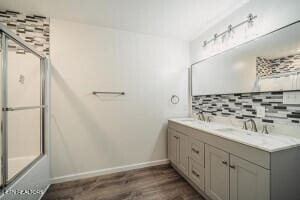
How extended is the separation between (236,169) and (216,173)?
0.28 meters

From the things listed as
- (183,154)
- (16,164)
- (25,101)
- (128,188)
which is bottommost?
(128,188)

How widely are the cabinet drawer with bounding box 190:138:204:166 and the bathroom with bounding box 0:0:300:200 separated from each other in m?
0.02

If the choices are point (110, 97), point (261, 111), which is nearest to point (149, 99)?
point (110, 97)

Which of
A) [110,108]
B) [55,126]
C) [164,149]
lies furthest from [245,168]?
[55,126]

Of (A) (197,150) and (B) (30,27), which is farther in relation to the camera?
(B) (30,27)

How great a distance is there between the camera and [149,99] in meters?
2.60

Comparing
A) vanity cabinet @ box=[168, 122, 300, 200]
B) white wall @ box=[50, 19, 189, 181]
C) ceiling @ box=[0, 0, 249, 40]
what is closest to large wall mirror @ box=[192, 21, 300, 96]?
ceiling @ box=[0, 0, 249, 40]

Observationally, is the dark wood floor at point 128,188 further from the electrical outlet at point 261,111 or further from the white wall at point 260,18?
the white wall at point 260,18

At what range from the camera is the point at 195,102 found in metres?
2.75

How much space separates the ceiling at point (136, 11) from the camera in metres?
1.77

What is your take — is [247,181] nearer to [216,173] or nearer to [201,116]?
[216,173]

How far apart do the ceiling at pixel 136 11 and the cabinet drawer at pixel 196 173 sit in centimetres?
206

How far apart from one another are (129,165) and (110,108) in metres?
1.05

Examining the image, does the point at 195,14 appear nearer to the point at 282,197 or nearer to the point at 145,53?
the point at 145,53
